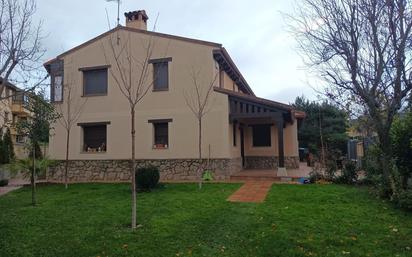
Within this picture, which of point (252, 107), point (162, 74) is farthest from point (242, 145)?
point (162, 74)

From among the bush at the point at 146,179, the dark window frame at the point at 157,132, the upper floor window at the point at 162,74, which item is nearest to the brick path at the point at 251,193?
the bush at the point at 146,179

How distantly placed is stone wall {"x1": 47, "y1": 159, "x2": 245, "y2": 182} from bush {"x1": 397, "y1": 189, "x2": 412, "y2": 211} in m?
8.06

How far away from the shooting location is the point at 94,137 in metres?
17.9

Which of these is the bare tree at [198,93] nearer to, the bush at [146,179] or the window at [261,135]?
the bush at [146,179]

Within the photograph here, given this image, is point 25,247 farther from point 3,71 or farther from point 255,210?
point 255,210

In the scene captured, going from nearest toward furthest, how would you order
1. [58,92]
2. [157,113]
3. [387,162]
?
[387,162] → [157,113] → [58,92]

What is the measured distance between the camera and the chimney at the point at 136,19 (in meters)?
18.2

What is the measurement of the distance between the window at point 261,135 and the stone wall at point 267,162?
0.83 m

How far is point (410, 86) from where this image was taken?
856 centimetres

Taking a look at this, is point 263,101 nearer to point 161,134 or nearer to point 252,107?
point 252,107

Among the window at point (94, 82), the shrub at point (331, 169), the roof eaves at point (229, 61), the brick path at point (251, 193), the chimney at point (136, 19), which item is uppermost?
the chimney at point (136, 19)

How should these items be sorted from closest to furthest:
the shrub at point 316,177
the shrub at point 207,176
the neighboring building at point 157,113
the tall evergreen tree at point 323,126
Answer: the shrub at point 316,177
the shrub at point 207,176
the neighboring building at point 157,113
the tall evergreen tree at point 323,126

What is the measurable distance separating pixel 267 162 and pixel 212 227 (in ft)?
42.7

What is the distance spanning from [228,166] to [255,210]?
7018mm
